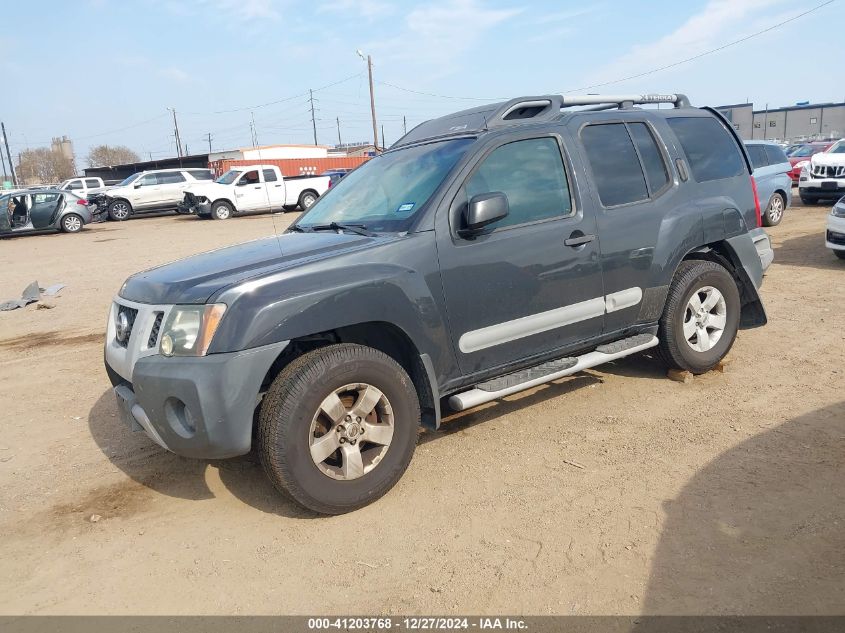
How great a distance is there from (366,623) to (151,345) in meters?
1.72

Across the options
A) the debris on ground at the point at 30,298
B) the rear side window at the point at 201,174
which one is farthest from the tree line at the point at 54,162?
the debris on ground at the point at 30,298

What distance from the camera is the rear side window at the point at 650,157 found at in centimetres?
470

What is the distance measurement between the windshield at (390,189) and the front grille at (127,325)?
1.35 meters

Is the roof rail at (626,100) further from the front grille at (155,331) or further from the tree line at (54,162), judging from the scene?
the tree line at (54,162)

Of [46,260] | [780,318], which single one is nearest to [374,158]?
[780,318]

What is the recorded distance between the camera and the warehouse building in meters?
66.5

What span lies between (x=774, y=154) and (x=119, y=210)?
22.7m

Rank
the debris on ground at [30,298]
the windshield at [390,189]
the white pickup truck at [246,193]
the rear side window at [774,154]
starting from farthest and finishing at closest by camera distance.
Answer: the white pickup truck at [246,193] → the rear side window at [774,154] → the debris on ground at [30,298] → the windshield at [390,189]

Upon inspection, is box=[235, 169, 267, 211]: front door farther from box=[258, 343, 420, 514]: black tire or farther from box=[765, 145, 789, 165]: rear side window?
box=[258, 343, 420, 514]: black tire

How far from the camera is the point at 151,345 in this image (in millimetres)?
3326

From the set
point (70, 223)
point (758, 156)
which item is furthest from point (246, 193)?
point (758, 156)

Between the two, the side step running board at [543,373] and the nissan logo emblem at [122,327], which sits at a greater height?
the nissan logo emblem at [122,327]

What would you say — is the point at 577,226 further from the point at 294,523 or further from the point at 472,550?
the point at 294,523

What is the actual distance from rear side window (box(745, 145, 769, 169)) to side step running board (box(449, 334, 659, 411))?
912cm
